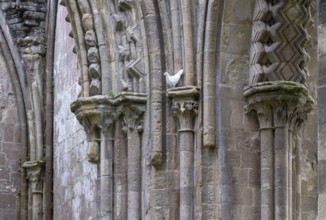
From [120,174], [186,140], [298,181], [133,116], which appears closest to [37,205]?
[120,174]

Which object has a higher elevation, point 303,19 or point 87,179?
point 303,19

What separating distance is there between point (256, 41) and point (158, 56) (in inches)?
43.0

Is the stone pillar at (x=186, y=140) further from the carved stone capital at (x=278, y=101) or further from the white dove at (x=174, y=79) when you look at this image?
the carved stone capital at (x=278, y=101)

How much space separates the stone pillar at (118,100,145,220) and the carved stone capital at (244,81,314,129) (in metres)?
1.31

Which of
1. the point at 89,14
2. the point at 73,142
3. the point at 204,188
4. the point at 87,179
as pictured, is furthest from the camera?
the point at 73,142

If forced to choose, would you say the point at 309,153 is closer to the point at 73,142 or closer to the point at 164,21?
the point at 164,21

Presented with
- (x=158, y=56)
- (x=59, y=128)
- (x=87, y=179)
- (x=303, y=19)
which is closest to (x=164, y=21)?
(x=158, y=56)

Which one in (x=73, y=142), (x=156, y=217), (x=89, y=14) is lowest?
(x=156, y=217)

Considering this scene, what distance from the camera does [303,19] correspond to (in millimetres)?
12789

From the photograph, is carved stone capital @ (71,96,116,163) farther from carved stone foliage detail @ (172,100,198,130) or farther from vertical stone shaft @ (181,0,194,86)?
vertical stone shaft @ (181,0,194,86)

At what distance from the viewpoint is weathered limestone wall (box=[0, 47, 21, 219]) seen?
741 inches

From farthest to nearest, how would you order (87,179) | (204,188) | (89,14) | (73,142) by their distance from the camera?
(73,142), (87,179), (89,14), (204,188)

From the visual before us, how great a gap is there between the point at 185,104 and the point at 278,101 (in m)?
0.97

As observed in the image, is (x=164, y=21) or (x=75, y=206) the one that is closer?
(x=164, y=21)
